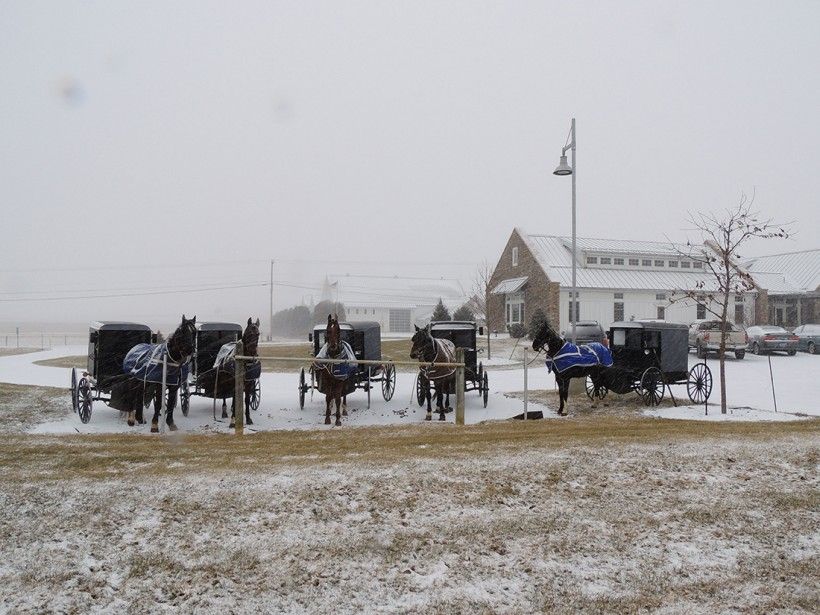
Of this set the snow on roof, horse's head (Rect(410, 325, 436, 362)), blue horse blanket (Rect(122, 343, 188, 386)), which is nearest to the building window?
the snow on roof

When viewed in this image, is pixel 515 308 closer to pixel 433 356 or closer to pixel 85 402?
pixel 433 356

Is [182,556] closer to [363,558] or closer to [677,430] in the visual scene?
[363,558]

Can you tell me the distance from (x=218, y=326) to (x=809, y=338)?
1225 inches

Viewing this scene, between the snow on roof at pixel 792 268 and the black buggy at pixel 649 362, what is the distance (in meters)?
35.4

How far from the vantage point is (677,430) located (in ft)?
34.3

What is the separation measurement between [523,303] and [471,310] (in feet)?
35.7

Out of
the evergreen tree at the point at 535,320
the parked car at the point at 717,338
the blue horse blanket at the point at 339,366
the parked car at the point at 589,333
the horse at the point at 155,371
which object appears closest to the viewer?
the horse at the point at 155,371

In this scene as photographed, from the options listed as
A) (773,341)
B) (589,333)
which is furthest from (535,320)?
(773,341)

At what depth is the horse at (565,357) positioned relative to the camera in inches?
584

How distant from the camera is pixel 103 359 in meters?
14.3

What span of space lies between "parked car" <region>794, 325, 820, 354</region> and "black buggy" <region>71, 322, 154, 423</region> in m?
32.0

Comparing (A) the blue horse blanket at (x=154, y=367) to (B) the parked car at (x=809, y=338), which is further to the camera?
(B) the parked car at (x=809, y=338)

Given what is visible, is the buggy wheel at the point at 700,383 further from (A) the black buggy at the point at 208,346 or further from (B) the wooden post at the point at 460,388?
(A) the black buggy at the point at 208,346

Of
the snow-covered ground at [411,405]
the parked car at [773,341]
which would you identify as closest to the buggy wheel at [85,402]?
the snow-covered ground at [411,405]
